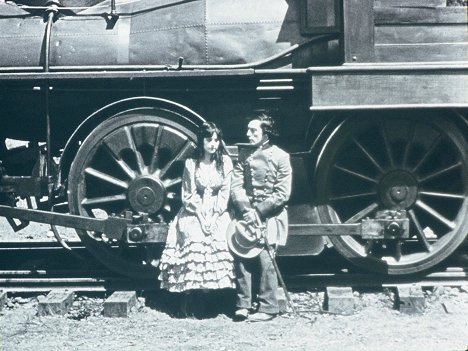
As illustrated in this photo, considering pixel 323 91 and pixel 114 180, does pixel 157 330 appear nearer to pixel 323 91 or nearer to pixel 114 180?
pixel 114 180

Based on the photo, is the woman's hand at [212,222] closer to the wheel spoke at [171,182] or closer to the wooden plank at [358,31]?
the wheel spoke at [171,182]

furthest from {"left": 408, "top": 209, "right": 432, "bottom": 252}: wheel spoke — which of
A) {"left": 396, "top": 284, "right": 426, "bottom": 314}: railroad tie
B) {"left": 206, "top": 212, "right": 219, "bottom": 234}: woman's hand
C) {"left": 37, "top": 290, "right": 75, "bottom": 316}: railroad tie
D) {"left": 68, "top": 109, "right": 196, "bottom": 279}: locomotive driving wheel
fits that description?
{"left": 37, "top": 290, "right": 75, "bottom": 316}: railroad tie

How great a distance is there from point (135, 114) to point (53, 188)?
3.29 ft

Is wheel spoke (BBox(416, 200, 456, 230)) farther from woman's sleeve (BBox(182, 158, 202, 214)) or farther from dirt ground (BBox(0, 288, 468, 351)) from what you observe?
woman's sleeve (BBox(182, 158, 202, 214))

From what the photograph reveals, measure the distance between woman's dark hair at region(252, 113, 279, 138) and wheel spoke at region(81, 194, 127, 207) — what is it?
1.36 m

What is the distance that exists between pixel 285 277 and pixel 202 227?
1.03 meters

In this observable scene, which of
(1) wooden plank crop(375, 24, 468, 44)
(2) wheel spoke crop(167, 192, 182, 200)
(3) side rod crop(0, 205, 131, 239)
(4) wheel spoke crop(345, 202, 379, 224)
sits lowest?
(3) side rod crop(0, 205, 131, 239)

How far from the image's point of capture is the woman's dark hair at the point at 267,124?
5910 mm

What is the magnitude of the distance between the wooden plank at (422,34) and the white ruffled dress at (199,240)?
5.41 feet

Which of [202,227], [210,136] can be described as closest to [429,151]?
[210,136]

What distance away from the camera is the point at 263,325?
558 cm

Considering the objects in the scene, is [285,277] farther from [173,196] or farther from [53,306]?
[53,306]

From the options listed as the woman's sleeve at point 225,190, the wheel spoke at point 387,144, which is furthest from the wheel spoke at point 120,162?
the wheel spoke at point 387,144

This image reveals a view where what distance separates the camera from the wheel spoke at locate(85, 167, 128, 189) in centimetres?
630
